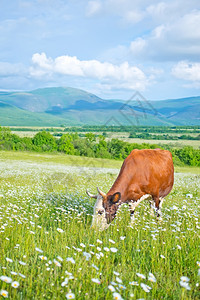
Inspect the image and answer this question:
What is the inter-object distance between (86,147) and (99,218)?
6422cm

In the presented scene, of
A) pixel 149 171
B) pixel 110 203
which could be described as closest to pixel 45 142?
pixel 149 171

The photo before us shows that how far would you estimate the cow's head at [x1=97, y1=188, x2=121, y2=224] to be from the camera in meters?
7.30

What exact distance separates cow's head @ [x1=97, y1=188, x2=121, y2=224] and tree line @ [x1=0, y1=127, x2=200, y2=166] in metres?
53.2

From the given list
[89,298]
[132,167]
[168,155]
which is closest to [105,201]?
[132,167]

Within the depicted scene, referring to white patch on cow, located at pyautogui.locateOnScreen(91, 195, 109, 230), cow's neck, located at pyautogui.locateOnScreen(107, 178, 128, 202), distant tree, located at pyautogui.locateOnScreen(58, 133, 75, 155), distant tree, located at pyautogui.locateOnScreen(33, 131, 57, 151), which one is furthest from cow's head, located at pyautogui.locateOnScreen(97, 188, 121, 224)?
distant tree, located at pyautogui.locateOnScreen(33, 131, 57, 151)

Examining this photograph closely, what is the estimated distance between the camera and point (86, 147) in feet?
233

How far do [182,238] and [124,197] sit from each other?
2.75m

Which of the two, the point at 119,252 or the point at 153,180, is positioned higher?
the point at 153,180

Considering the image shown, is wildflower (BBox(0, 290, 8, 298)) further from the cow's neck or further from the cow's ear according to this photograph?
the cow's neck

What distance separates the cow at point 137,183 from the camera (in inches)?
293

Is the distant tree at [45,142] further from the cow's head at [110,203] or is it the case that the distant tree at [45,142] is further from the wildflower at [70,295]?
the wildflower at [70,295]

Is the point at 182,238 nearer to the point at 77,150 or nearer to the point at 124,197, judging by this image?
the point at 124,197

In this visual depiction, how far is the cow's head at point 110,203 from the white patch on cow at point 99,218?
3.9 inches

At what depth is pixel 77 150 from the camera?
7331 centimetres
